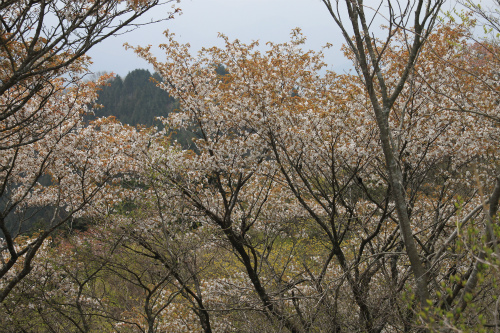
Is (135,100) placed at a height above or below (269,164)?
above

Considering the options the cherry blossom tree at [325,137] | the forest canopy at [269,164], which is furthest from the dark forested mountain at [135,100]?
the cherry blossom tree at [325,137]

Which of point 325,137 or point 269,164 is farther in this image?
point 269,164

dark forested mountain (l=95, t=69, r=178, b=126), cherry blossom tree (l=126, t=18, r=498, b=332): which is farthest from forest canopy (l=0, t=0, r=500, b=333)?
dark forested mountain (l=95, t=69, r=178, b=126)

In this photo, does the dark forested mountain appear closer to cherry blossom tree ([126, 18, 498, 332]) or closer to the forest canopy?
the forest canopy

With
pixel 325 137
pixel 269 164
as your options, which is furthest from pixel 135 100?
pixel 325 137

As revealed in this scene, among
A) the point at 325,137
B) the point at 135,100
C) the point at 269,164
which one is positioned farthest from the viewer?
the point at 135,100

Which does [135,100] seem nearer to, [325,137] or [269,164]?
[269,164]

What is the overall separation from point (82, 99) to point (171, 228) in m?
3.89

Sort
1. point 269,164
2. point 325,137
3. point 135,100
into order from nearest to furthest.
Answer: point 325,137
point 269,164
point 135,100

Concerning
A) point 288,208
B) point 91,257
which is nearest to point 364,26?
point 91,257

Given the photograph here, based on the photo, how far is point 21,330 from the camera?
7500 mm

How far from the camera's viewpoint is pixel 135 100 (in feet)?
325

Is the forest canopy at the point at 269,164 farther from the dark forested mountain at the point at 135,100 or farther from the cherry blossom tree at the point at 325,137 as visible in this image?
the dark forested mountain at the point at 135,100

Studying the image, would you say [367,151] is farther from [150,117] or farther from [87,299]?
[150,117]
